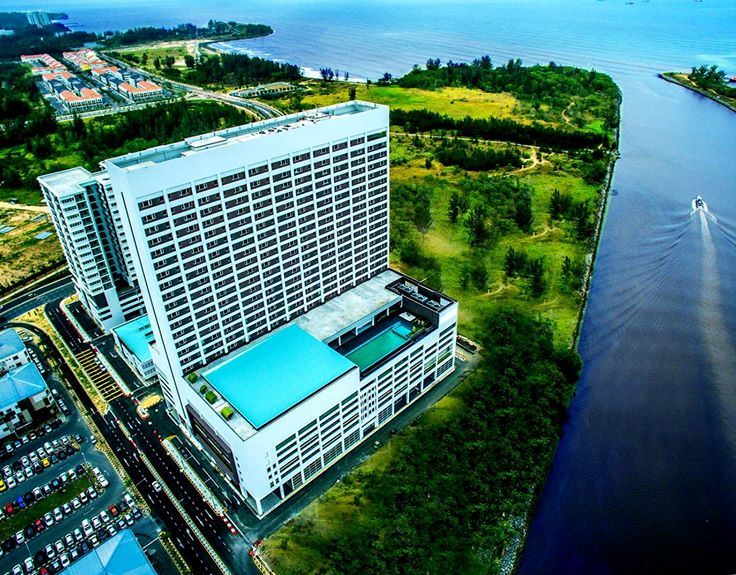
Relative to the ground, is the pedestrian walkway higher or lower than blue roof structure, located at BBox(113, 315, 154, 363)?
lower

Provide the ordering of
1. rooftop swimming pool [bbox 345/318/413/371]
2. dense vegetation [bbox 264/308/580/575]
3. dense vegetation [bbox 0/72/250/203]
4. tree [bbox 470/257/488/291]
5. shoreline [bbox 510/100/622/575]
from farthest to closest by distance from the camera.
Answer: dense vegetation [bbox 0/72/250/203], tree [bbox 470/257/488/291], rooftop swimming pool [bbox 345/318/413/371], shoreline [bbox 510/100/622/575], dense vegetation [bbox 264/308/580/575]

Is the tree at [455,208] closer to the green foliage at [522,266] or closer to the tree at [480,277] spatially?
the green foliage at [522,266]

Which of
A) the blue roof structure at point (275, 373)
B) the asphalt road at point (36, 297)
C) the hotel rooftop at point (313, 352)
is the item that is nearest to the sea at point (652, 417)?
the hotel rooftop at point (313, 352)

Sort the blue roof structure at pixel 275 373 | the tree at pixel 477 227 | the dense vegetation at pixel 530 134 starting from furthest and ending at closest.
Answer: the dense vegetation at pixel 530 134
the tree at pixel 477 227
the blue roof structure at pixel 275 373

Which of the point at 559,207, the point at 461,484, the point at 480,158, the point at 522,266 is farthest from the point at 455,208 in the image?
the point at 461,484

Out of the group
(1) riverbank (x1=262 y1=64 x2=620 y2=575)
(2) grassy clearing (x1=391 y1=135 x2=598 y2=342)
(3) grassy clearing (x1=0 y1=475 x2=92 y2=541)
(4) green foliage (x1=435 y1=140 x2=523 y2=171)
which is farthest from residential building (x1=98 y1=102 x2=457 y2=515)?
(4) green foliage (x1=435 y1=140 x2=523 y2=171)

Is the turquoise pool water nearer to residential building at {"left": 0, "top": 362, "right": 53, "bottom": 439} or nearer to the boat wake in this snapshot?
residential building at {"left": 0, "top": 362, "right": 53, "bottom": 439}

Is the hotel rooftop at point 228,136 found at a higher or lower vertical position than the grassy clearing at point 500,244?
higher
